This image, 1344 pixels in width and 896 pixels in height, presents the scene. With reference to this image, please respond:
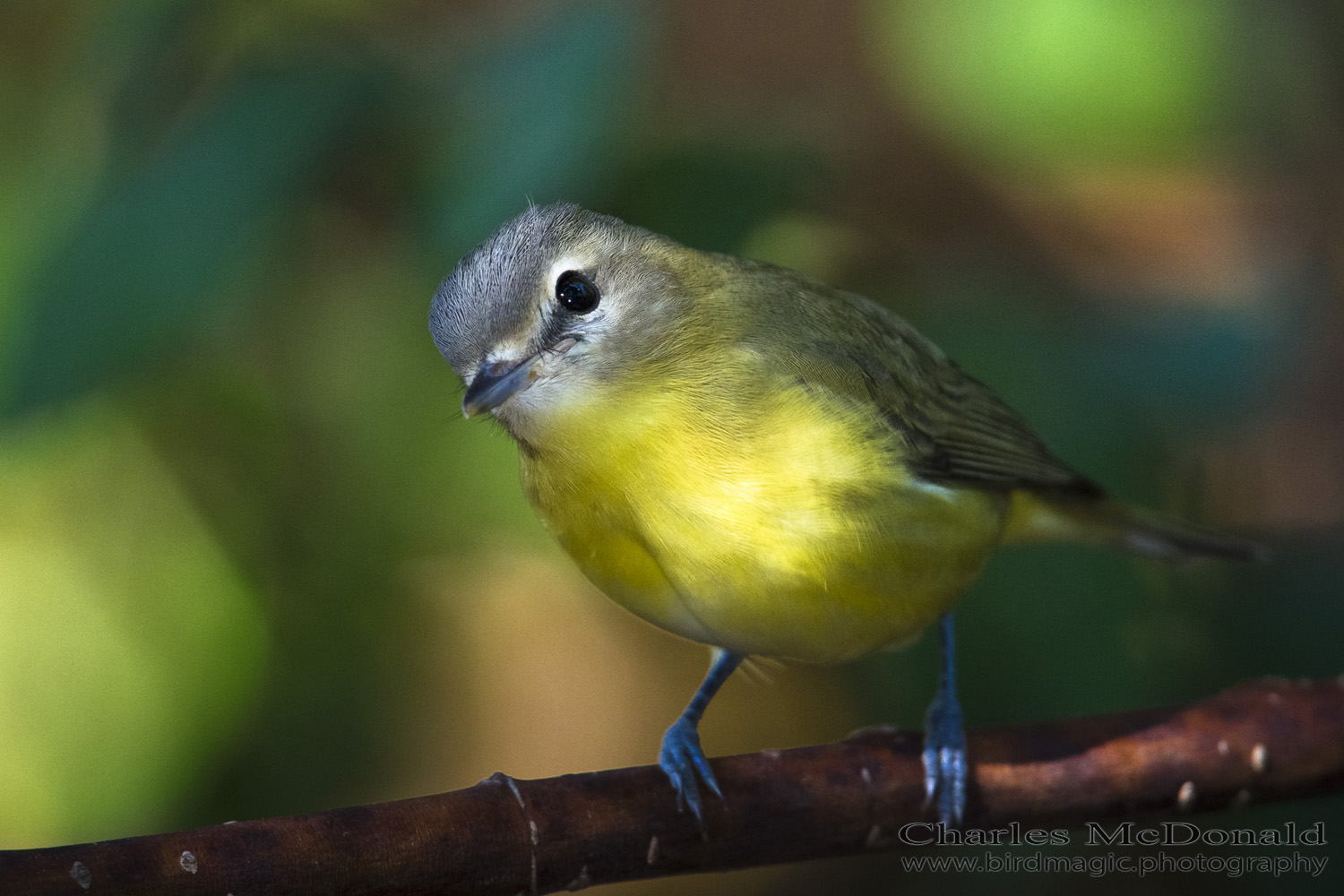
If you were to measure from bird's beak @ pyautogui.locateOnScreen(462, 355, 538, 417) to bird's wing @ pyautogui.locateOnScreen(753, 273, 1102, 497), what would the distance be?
0.51 meters

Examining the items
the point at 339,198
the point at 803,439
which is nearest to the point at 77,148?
the point at 339,198

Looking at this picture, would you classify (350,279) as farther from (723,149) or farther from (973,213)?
(973,213)

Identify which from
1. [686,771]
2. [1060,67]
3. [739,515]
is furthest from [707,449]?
[1060,67]

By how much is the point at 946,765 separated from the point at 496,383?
1160mm

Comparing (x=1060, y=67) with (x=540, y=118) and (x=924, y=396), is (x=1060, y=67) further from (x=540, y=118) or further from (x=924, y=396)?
(x=540, y=118)

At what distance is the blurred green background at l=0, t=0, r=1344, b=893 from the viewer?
89.8 inches

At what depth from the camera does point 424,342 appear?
2.89 meters

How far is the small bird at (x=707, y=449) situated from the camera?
2125mm

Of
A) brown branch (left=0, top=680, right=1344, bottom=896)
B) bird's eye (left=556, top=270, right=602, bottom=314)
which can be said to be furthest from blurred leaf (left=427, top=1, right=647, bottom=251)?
brown branch (left=0, top=680, right=1344, bottom=896)

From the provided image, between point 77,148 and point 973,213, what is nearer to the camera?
point 77,148

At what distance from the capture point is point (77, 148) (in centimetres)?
269

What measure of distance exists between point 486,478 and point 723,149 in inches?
39.1

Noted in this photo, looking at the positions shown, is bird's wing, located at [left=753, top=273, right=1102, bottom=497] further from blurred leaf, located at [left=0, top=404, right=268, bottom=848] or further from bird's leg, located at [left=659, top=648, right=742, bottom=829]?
blurred leaf, located at [left=0, top=404, right=268, bottom=848]

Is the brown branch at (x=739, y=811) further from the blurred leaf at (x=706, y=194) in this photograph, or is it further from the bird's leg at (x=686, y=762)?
the blurred leaf at (x=706, y=194)
